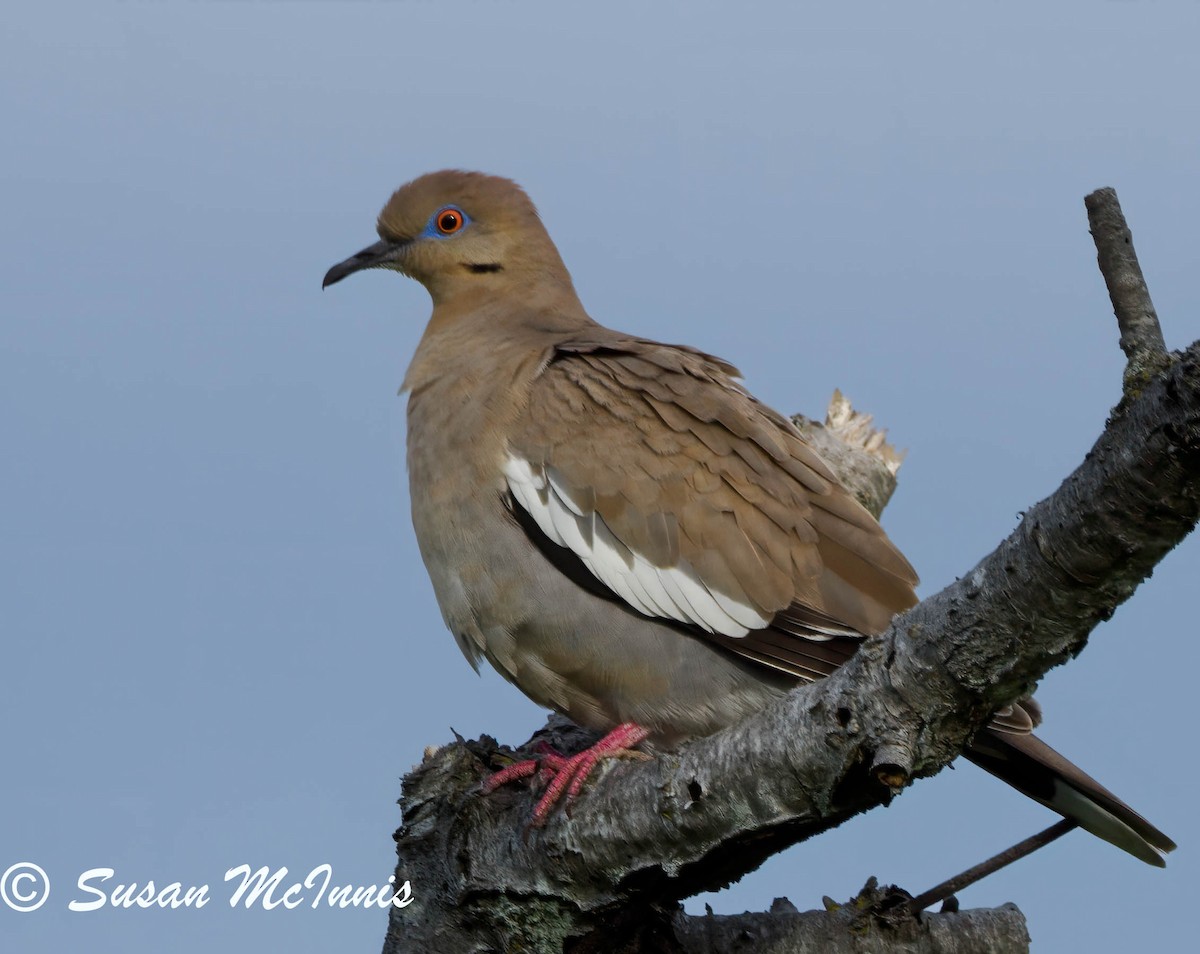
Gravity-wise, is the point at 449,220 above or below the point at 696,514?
above

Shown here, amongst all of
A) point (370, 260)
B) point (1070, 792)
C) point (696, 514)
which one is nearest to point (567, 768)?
point (696, 514)

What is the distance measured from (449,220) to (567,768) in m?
2.73

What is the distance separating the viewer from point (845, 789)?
3088 mm

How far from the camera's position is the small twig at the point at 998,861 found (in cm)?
364

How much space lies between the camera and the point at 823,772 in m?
3.05

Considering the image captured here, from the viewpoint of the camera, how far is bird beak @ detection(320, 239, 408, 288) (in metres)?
5.81

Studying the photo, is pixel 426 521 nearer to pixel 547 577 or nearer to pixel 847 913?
pixel 547 577

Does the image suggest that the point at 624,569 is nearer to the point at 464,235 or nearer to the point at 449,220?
the point at 464,235

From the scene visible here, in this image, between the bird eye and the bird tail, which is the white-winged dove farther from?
the bird eye

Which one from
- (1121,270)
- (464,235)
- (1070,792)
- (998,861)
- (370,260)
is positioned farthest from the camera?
(370,260)

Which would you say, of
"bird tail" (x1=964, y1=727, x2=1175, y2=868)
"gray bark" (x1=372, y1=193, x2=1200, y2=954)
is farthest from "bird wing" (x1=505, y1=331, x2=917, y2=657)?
"gray bark" (x1=372, y1=193, x2=1200, y2=954)

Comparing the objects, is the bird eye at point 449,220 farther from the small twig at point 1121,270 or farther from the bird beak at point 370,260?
the small twig at point 1121,270

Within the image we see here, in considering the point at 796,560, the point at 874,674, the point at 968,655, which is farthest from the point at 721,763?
the point at 796,560

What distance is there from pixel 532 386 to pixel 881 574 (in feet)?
4.37
